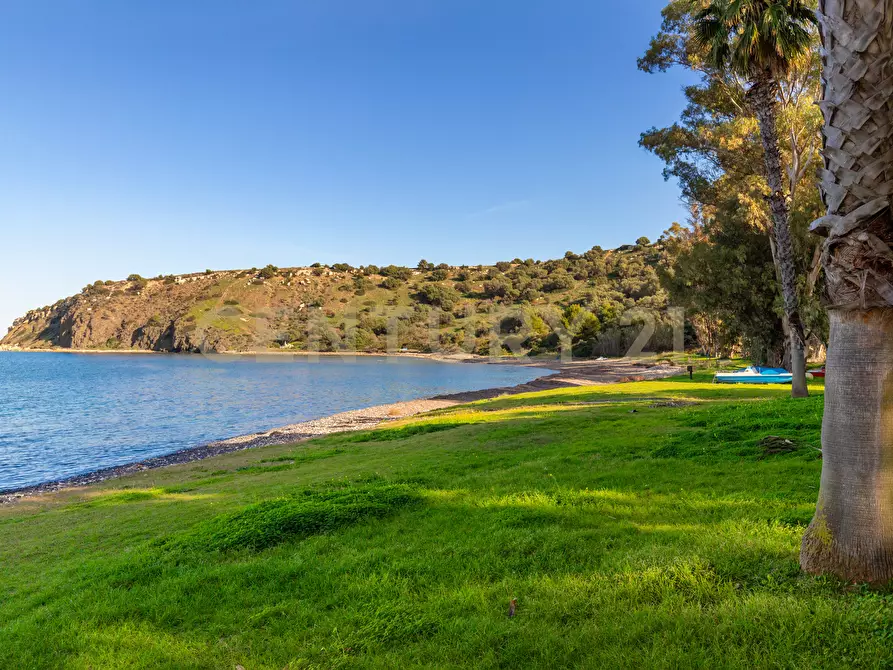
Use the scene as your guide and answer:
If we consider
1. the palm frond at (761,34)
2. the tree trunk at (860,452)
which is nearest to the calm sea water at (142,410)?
the tree trunk at (860,452)

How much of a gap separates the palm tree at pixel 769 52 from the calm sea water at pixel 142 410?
83.4 feet

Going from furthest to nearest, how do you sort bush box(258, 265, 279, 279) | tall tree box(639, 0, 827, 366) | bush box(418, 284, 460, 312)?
bush box(258, 265, 279, 279)
bush box(418, 284, 460, 312)
tall tree box(639, 0, 827, 366)

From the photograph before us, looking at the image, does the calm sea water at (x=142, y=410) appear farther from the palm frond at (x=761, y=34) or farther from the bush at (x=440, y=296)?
the bush at (x=440, y=296)

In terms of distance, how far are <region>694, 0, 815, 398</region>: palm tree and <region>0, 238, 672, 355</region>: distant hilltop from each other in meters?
79.8

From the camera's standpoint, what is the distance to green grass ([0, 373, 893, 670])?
3488 mm

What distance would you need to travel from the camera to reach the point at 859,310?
3770 mm

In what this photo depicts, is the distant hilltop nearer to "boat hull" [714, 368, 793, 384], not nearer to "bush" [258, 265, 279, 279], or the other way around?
"bush" [258, 265, 279, 279]

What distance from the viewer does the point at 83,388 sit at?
54.2 metres

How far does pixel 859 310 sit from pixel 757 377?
28183 mm

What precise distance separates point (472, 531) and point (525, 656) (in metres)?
2.45

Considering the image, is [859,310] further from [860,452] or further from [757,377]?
[757,377]

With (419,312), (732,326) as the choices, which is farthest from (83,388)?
(419,312)

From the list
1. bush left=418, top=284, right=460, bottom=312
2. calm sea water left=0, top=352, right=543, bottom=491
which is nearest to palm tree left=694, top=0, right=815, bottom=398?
calm sea water left=0, top=352, right=543, bottom=491

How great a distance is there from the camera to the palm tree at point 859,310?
371 cm
